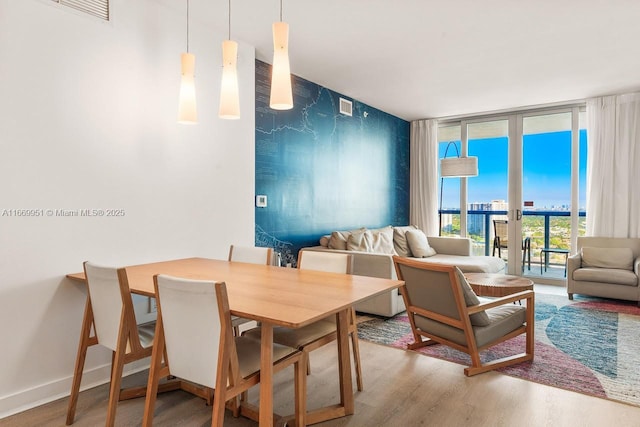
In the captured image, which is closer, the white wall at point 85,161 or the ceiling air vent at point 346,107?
the white wall at point 85,161

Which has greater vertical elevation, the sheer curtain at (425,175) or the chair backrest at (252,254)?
the sheer curtain at (425,175)

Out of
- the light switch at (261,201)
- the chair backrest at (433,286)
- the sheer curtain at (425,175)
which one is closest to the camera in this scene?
the chair backrest at (433,286)

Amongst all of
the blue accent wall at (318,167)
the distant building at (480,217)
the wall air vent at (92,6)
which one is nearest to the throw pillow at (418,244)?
the blue accent wall at (318,167)

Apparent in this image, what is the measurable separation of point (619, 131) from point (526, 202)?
4.72 ft

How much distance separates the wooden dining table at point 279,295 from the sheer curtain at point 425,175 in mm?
4519

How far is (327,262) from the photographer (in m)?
2.69

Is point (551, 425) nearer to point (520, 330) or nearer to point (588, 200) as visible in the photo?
point (520, 330)

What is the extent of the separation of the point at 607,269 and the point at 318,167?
3558 mm


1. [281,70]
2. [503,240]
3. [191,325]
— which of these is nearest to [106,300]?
[191,325]

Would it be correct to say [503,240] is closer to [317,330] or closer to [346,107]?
[346,107]

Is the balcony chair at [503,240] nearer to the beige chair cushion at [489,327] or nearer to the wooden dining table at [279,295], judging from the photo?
the beige chair cushion at [489,327]

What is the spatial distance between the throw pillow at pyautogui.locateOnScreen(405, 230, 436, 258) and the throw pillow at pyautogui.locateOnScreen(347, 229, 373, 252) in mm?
977

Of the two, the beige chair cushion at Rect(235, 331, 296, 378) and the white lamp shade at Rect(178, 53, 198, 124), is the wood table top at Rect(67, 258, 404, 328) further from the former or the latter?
the white lamp shade at Rect(178, 53, 198, 124)

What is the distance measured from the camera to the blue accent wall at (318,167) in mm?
3996
